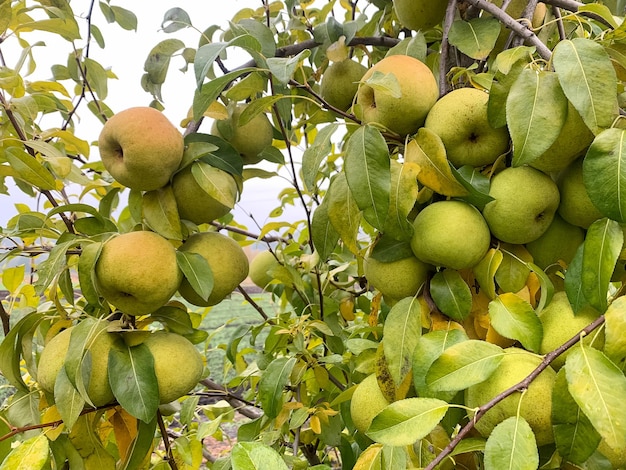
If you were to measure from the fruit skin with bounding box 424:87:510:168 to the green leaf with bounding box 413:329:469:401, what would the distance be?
27 centimetres

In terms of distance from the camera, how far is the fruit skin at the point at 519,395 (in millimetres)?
579

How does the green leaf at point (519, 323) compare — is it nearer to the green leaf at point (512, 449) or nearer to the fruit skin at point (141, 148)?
the green leaf at point (512, 449)

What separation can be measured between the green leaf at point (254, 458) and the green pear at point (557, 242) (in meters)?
0.51

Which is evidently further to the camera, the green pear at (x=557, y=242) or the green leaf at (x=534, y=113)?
the green pear at (x=557, y=242)

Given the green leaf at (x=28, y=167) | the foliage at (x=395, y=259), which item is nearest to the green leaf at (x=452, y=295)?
the foliage at (x=395, y=259)

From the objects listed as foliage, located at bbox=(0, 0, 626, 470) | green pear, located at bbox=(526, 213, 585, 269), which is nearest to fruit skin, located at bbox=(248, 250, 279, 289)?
foliage, located at bbox=(0, 0, 626, 470)

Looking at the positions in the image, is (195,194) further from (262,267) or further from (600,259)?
(262,267)

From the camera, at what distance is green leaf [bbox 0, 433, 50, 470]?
707 mm

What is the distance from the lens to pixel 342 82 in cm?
112

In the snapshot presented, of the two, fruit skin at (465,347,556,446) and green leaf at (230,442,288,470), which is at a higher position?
green leaf at (230,442,288,470)

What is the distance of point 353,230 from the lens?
74 centimetres

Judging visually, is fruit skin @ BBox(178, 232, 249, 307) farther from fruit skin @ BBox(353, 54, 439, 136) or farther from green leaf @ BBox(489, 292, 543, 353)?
green leaf @ BBox(489, 292, 543, 353)

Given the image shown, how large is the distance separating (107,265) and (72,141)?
55 centimetres

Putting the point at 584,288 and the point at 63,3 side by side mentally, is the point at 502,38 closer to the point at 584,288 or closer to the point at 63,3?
the point at 584,288
